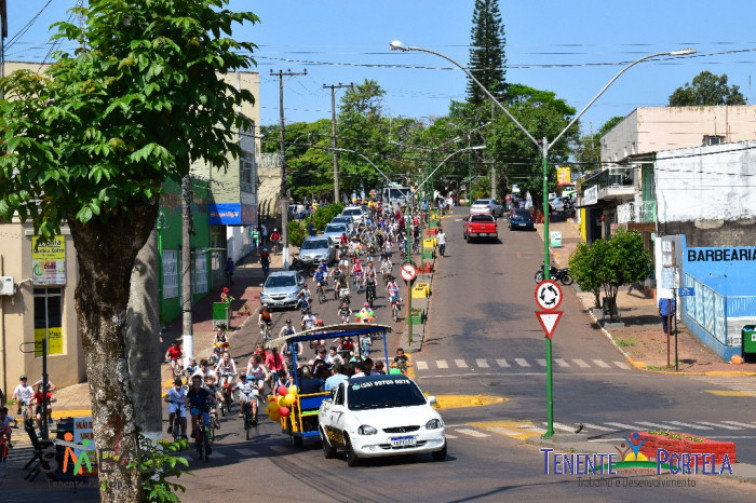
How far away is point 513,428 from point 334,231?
45.3 meters

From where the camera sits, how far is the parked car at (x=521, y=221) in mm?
78375

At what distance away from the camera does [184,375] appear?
3059cm

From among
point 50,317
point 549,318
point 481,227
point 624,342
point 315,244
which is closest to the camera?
point 549,318

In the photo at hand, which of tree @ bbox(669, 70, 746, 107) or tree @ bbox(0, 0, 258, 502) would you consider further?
tree @ bbox(669, 70, 746, 107)

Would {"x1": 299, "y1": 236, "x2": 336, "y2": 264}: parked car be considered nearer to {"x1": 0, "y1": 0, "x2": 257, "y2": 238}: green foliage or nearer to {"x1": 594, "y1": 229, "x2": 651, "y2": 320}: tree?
{"x1": 594, "y1": 229, "x2": 651, "y2": 320}: tree

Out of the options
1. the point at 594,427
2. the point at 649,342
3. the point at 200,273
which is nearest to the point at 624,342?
the point at 649,342

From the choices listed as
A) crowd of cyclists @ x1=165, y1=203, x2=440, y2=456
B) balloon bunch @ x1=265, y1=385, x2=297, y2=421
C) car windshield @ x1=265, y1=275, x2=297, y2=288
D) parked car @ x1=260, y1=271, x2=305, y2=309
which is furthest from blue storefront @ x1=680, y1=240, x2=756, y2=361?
balloon bunch @ x1=265, y1=385, x2=297, y2=421

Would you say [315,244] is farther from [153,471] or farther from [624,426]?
[153,471]

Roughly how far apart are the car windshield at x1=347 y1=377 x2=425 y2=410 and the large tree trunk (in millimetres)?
10314

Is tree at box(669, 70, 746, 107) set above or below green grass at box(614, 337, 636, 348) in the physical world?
above

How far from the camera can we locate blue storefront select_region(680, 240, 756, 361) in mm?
37469

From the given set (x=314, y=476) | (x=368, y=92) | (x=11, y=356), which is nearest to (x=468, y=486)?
(x=314, y=476)

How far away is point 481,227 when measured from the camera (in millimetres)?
70125

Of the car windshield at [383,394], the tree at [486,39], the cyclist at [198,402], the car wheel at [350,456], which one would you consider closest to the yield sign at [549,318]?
the car windshield at [383,394]
